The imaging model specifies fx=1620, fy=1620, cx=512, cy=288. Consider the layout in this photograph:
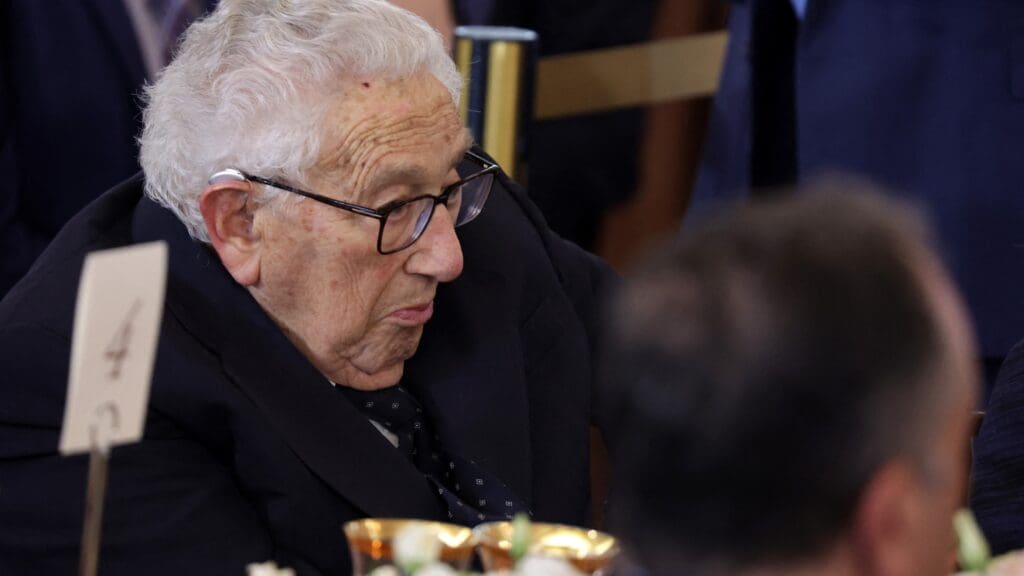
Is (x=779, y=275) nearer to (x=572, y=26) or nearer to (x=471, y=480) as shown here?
(x=471, y=480)

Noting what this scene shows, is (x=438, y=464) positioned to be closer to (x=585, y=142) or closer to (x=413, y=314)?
(x=413, y=314)

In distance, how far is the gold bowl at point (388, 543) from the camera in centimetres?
135

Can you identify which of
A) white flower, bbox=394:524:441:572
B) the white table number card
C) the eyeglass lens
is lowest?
white flower, bbox=394:524:441:572

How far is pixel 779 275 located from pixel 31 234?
7.79ft

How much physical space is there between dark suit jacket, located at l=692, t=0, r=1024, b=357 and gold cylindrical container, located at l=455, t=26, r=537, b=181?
48 centimetres

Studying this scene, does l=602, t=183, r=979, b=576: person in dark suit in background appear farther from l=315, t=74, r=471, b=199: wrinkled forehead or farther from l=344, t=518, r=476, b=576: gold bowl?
l=315, t=74, r=471, b=199: wrinkled forehead

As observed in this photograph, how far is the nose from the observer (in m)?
2.01

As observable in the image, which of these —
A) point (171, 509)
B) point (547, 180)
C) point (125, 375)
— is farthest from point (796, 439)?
point (547, 180)

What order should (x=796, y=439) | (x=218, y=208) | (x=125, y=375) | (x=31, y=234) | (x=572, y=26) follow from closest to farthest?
Result: (x=796, y=439) → (x=125, y=375) → (x=218, y=208) → (x=31, y=234) → (x=572, y=26)

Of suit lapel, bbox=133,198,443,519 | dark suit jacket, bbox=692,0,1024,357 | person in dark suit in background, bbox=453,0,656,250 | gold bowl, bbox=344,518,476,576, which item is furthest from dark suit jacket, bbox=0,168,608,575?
person in dark suit in background, bbox=453,0,656,250

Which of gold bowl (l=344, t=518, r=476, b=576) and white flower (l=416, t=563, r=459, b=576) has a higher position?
white flower (l=416, t=563, r=459, b=576)

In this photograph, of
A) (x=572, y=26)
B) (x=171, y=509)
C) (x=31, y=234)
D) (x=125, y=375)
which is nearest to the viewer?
(x=125, y=375)

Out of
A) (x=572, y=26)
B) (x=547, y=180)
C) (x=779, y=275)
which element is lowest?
(x=547, y=180)

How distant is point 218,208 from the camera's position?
6.46 ft
